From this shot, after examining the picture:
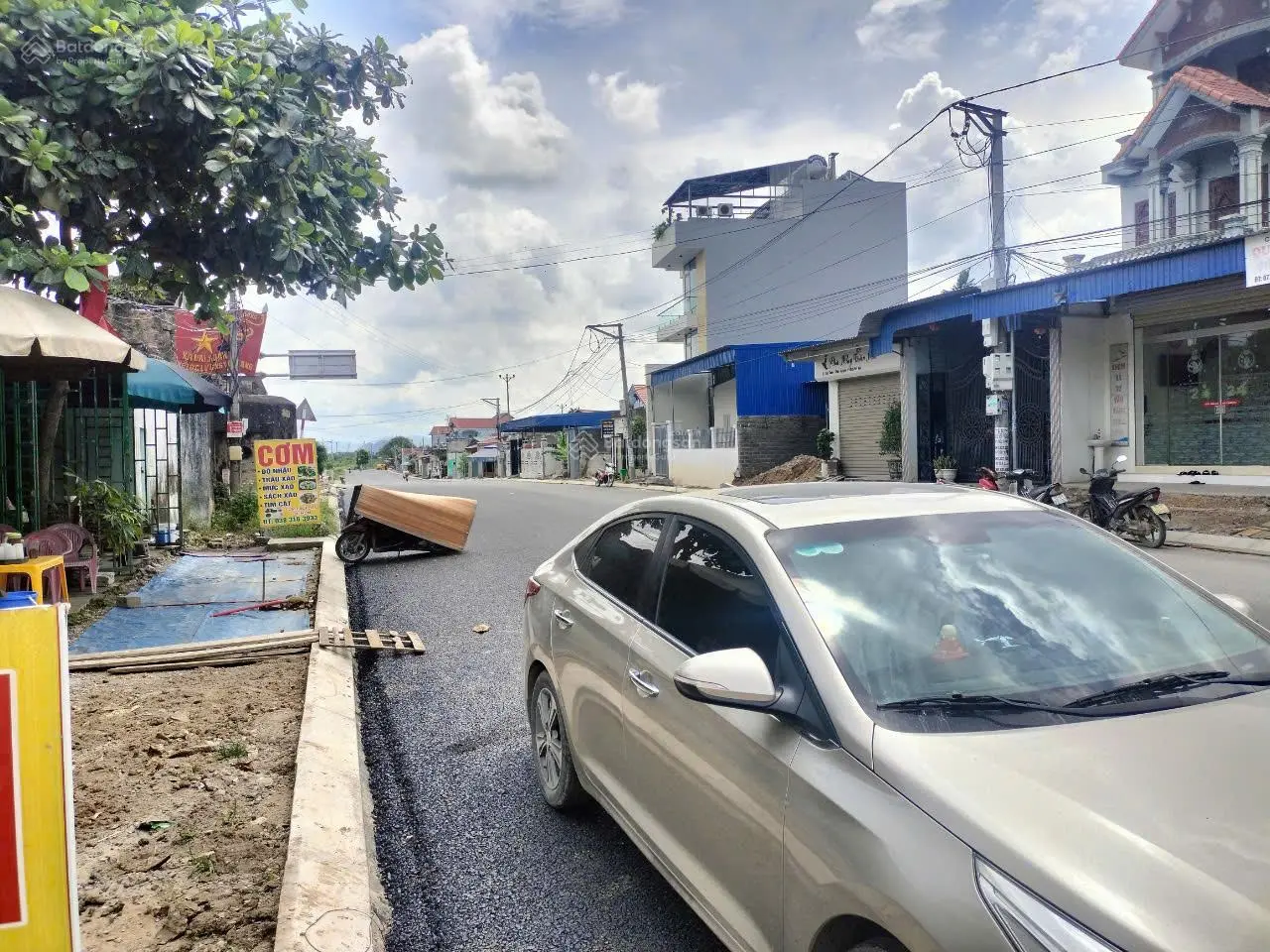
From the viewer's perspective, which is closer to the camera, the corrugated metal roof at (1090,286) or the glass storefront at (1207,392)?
the corrugated metal roof at (1090,286)

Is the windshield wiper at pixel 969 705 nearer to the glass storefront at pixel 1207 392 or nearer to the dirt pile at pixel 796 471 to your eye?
the glass storefront at pixel 1207 392

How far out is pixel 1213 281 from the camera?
15.2m

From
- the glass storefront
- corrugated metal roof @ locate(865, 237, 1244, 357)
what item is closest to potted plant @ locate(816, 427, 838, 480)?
corrugated metal roof @ locate(865, 237, 1244, 357)

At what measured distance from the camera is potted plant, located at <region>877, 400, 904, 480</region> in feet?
75.8

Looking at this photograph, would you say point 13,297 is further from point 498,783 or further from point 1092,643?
point 1092,643

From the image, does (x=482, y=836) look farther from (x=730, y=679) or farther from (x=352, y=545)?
(x=352, y=545)

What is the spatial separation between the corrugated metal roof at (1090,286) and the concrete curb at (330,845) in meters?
14.5

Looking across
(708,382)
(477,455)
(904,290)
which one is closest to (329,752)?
(708,382)

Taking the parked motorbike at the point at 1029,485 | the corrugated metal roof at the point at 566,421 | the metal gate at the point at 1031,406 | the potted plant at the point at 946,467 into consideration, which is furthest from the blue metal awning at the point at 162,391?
the corrugated metal roof at the point at 566,421

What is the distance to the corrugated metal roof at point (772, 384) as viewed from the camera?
30141mm

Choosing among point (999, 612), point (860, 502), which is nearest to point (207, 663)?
point (860, 502)

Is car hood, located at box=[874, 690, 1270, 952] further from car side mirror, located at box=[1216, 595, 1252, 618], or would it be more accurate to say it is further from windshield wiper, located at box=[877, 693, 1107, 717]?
car side mirror, located at box=[1216, 595, 1252, 618]

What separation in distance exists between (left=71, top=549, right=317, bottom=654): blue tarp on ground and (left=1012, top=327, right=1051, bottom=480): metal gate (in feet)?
48.5

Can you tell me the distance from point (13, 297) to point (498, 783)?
4982mm
